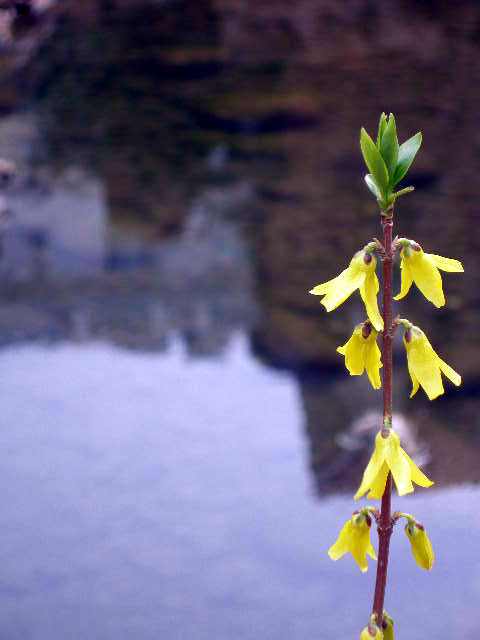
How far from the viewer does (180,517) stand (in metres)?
1.19

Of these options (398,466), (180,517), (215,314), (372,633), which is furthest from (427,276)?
(215,314)

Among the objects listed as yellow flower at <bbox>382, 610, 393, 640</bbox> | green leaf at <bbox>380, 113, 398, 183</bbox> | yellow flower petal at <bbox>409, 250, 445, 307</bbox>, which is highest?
green leaf at <bbox>380, 113, 398, 183</bbox>

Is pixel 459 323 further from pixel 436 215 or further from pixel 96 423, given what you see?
pixel 96 423

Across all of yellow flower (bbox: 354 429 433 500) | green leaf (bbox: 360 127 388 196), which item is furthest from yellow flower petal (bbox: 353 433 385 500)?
green leaf (bbox: 360 127 388 196)

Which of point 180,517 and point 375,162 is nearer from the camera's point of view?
point 375,162

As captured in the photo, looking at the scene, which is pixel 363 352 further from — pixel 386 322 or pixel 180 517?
pixel 180 517

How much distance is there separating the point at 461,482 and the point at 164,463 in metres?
0.48

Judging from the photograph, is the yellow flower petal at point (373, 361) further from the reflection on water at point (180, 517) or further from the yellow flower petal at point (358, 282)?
the reflection on water at point (180, 517)

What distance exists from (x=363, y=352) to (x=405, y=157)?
0.37 ft

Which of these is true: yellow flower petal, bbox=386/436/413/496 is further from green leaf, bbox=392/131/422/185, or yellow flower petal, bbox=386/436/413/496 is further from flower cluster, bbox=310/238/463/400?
green leaf, bbox=392/131/422/185

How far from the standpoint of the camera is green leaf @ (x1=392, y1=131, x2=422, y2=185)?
439 millimetres

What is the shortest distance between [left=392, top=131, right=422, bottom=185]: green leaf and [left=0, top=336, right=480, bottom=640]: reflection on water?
698 mm

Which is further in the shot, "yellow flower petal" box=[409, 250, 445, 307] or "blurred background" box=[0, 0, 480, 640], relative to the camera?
"blurred background" box=[0, 0, 480, 640]

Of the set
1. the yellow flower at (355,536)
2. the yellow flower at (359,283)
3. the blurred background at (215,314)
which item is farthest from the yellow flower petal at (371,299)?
the blurred background at (215,314)
